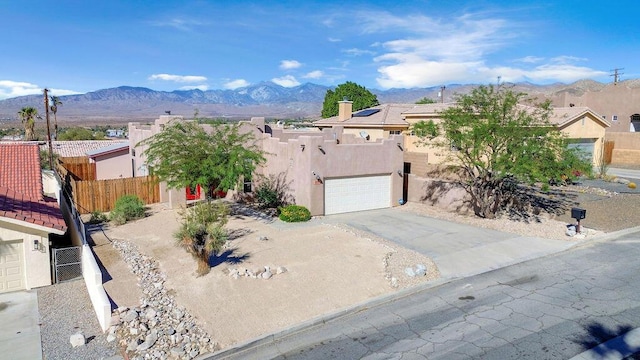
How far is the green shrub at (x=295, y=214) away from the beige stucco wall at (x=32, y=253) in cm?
984

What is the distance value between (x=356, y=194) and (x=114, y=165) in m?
18.8

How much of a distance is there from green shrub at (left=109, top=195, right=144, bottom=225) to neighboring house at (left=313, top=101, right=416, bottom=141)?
17097 millimetres

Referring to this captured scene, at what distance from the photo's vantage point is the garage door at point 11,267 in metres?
13.6

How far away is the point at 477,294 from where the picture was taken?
12.8 metres

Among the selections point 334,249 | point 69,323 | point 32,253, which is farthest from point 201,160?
point 69,323

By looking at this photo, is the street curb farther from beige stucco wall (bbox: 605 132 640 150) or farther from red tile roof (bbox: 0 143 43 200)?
beige stucco wall (bbox: 605 132 640 150)

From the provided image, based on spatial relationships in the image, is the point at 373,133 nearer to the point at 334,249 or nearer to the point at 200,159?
the point at 200,159

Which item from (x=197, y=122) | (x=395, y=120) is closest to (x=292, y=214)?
(x=197, y=122)

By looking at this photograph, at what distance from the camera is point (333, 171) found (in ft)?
73.4

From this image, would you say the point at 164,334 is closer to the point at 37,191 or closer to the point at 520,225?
the point at 37,191

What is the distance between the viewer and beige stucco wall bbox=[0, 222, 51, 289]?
45.0 ft

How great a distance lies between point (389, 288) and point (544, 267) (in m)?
5.71

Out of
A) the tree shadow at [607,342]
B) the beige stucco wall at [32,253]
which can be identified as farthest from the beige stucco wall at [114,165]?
the tree shadow at [607,342]

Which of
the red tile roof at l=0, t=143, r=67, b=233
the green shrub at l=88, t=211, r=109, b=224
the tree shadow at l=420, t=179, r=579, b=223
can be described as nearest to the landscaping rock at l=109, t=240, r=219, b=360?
the red tile roof at l=0, t=143, r=67, b=233
